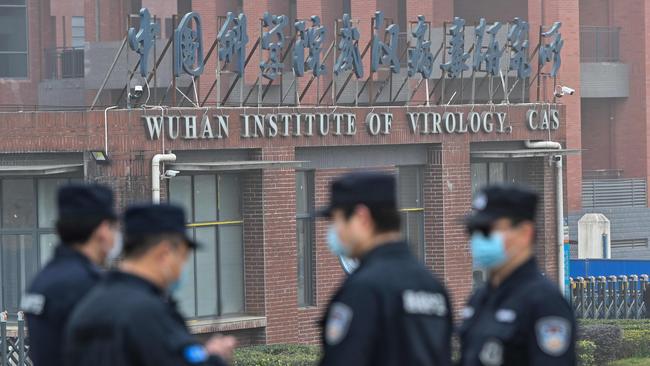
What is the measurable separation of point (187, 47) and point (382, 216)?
23315 mm

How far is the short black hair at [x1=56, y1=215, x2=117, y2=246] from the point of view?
8.07 metres

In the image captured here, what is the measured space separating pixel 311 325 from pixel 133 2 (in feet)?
103

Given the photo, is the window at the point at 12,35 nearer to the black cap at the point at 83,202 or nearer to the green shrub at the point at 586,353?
the green shrub at the point at 586,353

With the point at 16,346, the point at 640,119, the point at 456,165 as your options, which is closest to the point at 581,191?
the point at 640,119

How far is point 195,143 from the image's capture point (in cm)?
2916

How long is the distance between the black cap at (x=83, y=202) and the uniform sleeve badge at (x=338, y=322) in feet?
5.70

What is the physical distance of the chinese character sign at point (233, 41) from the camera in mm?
30531

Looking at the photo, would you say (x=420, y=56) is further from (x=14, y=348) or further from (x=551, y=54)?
(x=14, y=348)

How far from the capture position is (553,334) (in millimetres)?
7195

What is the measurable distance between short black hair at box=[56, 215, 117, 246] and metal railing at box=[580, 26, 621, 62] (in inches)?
1845

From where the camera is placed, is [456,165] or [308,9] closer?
[456,165]

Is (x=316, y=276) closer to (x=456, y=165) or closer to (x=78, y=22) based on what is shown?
(x=456, y=165)

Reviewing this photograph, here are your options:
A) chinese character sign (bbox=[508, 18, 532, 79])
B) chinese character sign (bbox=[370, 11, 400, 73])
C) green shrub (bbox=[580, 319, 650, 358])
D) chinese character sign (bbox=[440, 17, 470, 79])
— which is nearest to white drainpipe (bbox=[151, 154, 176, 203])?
chinese character sign (bbox=[370, 11, 400, 73])

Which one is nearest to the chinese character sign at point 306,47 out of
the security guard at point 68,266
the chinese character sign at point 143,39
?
the chinese character sign at point 143,39
